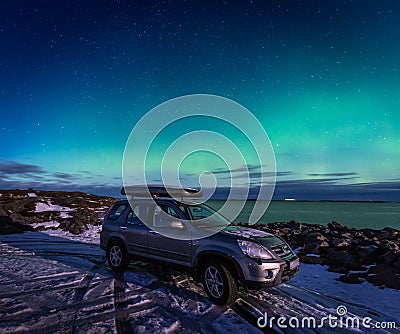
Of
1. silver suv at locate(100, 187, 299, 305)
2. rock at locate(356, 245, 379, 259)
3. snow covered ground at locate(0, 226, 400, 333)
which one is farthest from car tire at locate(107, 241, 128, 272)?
rock at locate(356, 245, 379, 259)

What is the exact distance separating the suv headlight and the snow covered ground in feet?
3.22

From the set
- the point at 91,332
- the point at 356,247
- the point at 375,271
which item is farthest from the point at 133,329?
the point at 356,247

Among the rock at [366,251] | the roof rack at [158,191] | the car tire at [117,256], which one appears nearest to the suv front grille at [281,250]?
the roof rack at [158,191]

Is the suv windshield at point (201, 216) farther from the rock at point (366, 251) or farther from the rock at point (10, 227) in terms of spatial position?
the rock at point (10, 227)

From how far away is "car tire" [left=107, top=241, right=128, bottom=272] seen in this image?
7078 mm

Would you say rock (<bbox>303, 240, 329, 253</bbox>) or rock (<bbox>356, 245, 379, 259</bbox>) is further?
rock (<bbox>303, 240, 329, 253</bbox>)

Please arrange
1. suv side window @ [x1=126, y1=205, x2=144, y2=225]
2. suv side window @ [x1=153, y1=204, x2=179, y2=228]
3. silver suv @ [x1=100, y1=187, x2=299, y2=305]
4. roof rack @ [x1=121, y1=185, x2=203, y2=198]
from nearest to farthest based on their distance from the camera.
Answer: silver suv @ [x1=100, y1=187, x2=299, y2=305]
suv side window @ [x1=153, y1=204, x2=179, y2=228]
roof rack @ [x1=121, y1=185, x2=203, y2=198]
suv side window @ [x1=126, y1=205, x2=144, y2=225]

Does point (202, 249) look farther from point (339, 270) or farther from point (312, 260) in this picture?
point (312, 260)

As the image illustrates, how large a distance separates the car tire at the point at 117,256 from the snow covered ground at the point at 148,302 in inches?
8.4

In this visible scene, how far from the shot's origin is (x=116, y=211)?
7770 millimetres

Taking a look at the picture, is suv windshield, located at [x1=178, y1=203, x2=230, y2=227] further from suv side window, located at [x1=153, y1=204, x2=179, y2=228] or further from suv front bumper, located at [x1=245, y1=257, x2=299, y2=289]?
suv front bumper, located at [x1=245, y1=257, x2=299, y2=289]

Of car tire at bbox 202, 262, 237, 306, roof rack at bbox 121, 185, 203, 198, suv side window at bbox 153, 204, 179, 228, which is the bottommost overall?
car tire at bbox 202, 262, 237, 306

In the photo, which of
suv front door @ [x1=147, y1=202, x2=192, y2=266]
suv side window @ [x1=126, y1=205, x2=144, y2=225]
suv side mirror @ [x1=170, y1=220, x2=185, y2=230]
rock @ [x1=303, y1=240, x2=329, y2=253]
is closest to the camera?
suv front door @ [x1=147, y1=202, x2=192, y2=266]

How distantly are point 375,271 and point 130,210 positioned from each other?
719cm
